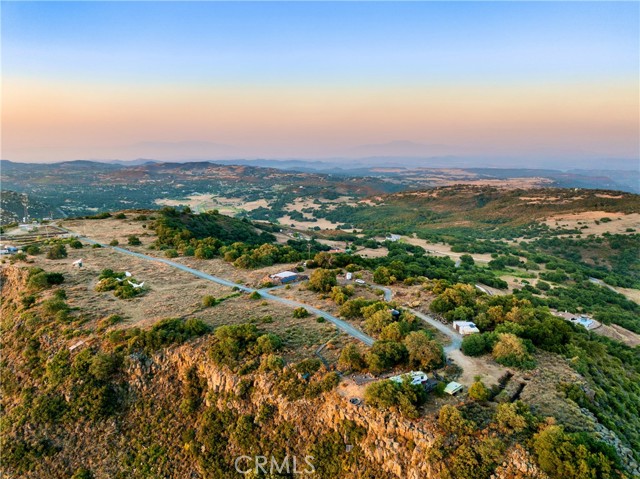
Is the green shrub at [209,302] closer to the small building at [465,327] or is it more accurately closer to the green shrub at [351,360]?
the green shrub at [351,360]

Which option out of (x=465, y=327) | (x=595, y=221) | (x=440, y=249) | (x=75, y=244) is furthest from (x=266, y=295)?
(x=595, y=221)

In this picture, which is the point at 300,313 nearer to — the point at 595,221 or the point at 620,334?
the point at 620,334

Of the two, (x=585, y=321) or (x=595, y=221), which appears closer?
(x=585, y=321)

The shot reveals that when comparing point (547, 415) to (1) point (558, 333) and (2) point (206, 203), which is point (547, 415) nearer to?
(1) point (558, 333)

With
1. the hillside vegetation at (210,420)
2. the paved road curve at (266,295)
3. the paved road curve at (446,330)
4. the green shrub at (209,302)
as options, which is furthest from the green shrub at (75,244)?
the paved road curve at (446,330)

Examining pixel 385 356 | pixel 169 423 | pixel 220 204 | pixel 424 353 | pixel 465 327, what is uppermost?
pixel 424 353

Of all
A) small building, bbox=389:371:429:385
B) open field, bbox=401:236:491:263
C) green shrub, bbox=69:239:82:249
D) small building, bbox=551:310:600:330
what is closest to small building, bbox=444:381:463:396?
Answer: small building, bbox=389:371:429:385

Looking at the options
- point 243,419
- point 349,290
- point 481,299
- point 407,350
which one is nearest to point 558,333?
point 481,299
